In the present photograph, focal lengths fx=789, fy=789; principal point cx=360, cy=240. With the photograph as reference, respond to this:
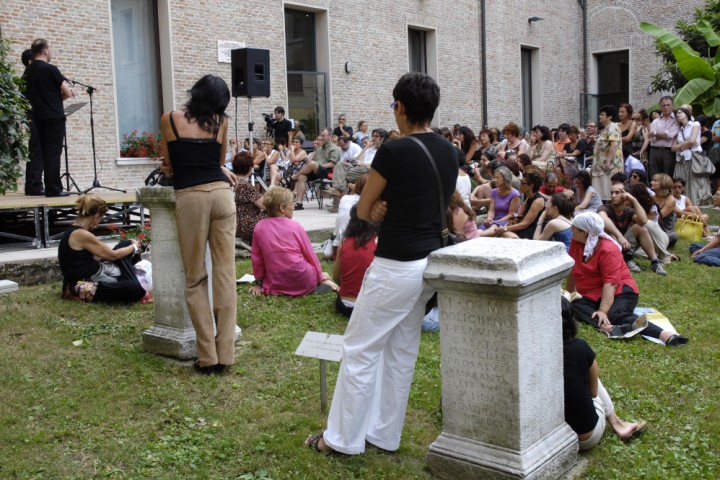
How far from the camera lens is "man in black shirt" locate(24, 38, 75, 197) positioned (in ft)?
34.3

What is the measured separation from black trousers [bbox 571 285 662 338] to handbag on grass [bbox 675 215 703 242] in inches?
194

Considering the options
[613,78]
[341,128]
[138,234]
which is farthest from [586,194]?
[613,78]

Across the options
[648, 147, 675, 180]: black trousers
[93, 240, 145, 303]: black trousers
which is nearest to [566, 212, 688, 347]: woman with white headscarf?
[93, 240, 145, 303]: black trousers

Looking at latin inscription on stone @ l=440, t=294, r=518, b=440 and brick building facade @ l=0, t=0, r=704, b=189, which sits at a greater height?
brick building facade @ l=0, t=0, r=704, b=189

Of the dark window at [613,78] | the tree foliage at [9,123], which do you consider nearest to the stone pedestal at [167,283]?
the tree foliage at [9,123]

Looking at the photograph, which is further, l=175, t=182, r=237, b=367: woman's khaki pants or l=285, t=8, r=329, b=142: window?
l=285, t=8, r=329, b=142: window

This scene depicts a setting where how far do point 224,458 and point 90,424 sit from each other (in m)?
0.95

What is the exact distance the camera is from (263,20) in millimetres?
17656

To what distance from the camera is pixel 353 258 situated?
6824mm

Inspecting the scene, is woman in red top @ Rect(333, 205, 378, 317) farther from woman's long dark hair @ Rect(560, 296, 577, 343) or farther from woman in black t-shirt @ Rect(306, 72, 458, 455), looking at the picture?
woman in black t-shirt @ Rect(306, 72, 458, 455)

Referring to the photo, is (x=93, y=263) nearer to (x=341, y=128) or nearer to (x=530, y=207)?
(x=530, y=207)

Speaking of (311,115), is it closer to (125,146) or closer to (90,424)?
(125,146)

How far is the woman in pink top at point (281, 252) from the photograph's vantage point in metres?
7.64

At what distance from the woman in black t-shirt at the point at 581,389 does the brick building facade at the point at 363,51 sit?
32.7 feet
